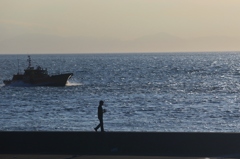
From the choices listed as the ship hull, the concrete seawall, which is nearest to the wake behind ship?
the ship hull

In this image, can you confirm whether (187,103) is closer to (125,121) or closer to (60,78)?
(125,121)

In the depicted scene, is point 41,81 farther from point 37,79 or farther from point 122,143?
point 122,143

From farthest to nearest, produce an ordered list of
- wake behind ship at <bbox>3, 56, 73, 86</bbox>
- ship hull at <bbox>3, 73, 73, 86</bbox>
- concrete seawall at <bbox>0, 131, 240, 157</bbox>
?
ship hull at <bbox>3, 73, 73, 86</bbox>
wake behind ship at <bbox>3, 56, 73, 86</bbox>
concrete seawall at <bbox>0, 131, 240, 157</bbox>

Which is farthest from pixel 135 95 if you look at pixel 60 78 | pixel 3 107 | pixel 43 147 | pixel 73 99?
pixel 43 147

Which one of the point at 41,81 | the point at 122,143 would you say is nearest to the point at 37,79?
the point at 41,81

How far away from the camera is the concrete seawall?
19.7 metres

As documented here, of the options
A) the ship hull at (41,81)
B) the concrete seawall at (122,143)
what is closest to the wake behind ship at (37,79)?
the ship hull at (41,81)

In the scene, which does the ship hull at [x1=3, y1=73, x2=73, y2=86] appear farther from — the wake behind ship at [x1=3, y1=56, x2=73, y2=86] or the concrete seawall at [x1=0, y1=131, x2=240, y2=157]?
the concrete seawall at [x1=0, y1=131, x2=240, y2=157]

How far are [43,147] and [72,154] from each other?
1044 millimetres

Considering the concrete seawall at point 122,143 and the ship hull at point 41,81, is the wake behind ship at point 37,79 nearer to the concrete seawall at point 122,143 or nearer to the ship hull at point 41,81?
the ship hull at point 41,81

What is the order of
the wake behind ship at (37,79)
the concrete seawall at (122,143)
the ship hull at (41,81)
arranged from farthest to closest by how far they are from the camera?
the ship hull at (41,81) → the wake behind ship at (37,79) → the concrete seawall at (122,143)

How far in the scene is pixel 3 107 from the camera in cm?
5338

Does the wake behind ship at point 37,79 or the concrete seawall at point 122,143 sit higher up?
the concrete seawall at point 122,143

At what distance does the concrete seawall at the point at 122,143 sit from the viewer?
19.7 m
